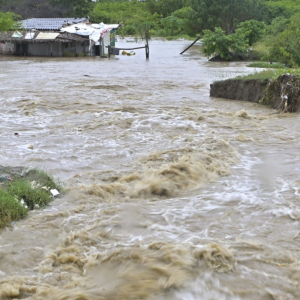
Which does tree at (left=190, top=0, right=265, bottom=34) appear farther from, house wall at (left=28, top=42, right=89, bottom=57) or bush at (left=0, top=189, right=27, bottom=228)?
bush at (left=0, top=189, right=27, bottom=228)

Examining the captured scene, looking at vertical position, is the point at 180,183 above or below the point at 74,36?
below

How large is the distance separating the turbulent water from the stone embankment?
0.48 meters

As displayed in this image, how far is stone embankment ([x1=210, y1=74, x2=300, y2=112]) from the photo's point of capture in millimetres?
10352

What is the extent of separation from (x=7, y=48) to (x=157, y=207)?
92.4 feet

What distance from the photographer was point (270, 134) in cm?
846

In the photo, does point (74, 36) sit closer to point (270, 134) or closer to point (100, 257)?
point (270, 134)

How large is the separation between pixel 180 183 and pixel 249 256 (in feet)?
6.35

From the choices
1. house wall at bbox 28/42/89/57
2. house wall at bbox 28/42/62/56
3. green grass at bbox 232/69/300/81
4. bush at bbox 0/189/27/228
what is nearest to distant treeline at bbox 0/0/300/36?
house wall at bbox 28/42/89/57

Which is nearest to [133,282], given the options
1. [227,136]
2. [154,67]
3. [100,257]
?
[100,257]

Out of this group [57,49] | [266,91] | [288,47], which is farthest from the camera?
[57,49]

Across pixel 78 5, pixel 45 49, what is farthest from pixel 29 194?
pixel 78 5

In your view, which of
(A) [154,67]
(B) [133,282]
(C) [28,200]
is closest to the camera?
(B) [133,282]

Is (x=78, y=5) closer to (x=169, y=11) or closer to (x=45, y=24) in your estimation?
(x=169, y=11)

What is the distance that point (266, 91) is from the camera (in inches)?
447
